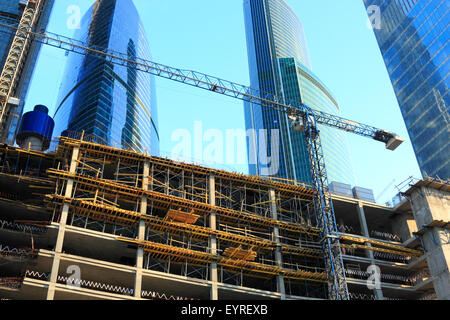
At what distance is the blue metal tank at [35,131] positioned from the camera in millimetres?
66125

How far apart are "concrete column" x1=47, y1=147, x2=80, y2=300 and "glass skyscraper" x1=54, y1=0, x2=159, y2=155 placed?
5954cm

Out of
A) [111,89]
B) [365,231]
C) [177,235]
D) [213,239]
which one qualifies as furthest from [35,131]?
[111,89]

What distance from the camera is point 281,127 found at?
174875 millimetres

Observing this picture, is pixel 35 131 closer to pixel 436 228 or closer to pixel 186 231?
pixel 186 231

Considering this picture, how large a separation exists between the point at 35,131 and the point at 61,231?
21.6m

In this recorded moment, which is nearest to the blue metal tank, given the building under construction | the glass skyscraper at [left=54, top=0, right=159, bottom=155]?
the building under construction

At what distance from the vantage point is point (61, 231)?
49.3 m

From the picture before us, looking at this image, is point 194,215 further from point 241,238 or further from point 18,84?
point 18,84

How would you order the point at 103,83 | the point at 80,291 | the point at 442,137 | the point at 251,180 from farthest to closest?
the point at 103,83
the point at 442,137
the point at 251,180
the point at 80,291

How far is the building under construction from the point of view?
49.9 meters

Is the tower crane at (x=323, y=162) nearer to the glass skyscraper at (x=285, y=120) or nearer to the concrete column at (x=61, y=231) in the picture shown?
the concrete column at (x=61, y=231)
